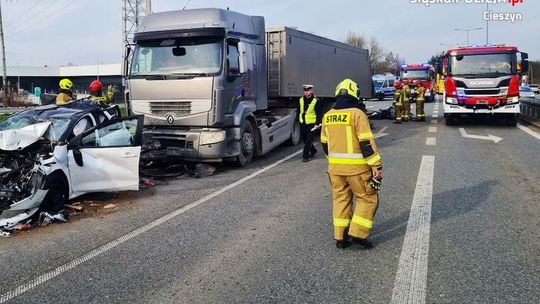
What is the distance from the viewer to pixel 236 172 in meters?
9.46

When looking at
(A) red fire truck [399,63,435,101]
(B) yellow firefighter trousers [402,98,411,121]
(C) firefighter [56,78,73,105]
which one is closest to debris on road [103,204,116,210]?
(C) firefighter [56,78,73,105]

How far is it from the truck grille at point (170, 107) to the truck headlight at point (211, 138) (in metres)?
0.55

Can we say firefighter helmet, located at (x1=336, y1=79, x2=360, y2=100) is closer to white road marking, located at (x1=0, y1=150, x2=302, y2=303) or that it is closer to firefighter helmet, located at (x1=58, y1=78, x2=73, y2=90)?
white road marking, located at (x1=0, y1=150, x2=302, y2=303)

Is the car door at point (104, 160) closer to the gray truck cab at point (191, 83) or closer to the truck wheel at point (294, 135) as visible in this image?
the gray truck cab at point (191, 83)

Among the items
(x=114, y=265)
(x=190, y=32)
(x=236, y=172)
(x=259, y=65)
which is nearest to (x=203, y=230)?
(x=114, y=265)

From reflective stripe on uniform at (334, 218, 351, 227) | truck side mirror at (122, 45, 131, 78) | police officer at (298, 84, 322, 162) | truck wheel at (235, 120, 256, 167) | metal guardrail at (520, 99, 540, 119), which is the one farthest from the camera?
metal guardrail at (520, 99, 540, 119)

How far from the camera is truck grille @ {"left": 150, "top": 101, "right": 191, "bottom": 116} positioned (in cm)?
927

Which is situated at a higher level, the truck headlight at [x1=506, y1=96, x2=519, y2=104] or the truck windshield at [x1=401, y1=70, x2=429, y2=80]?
the truck windshield at [x1=401, y1=70, x2=429, y2=80]

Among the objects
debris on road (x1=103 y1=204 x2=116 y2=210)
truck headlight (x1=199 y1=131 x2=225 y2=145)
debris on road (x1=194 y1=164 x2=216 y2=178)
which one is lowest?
debris on road (x1=103 y1=204 x2=116 y2=210)

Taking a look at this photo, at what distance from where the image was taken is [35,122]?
23.8 ft

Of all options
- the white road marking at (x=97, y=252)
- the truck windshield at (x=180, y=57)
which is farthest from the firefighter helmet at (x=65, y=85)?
the white road marking at (x=97, y=252)

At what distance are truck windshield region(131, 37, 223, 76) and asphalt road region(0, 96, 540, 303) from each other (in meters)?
2.31

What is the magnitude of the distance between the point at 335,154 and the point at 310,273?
1.26 metres

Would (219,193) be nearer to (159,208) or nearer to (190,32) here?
(159,208)
